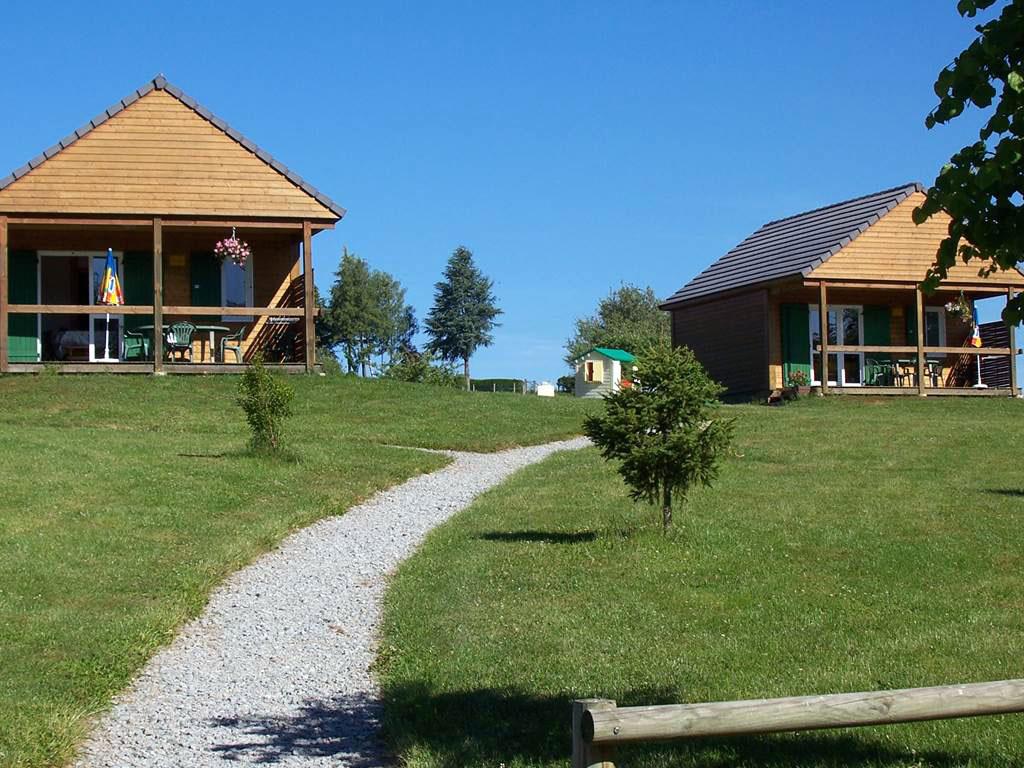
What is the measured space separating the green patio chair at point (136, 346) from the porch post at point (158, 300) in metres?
1.18

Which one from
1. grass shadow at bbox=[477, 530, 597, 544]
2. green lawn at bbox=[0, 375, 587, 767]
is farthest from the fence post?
grass shadow at bbox=[477, 530, 597, 544]

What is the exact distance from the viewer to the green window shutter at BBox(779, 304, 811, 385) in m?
36.2

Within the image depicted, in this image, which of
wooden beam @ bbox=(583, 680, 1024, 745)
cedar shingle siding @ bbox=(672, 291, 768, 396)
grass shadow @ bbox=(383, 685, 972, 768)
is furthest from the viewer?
cedar shingle siding @ bbox=(672, 291, 768, 396)

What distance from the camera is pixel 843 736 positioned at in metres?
7.25

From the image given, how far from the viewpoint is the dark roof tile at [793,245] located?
3525 centimetres

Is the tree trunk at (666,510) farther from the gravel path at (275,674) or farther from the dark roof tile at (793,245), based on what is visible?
the dark roof tile at (793,245)

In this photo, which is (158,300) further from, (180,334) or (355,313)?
(355,313)

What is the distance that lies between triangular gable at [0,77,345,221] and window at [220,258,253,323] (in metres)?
2.14

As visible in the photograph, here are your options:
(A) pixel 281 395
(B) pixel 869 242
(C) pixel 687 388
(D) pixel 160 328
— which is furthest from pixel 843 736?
(B) pixel 869 242

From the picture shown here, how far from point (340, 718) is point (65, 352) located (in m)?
24.8

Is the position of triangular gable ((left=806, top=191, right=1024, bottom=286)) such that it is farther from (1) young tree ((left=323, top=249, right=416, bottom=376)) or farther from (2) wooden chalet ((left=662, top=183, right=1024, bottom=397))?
(1) young tree ((left=323, top=249, right=416, bottom=376))

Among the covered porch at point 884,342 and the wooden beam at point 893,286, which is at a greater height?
the wooden beam at point 893,286

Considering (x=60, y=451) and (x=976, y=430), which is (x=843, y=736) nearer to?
(x=60, y=451)

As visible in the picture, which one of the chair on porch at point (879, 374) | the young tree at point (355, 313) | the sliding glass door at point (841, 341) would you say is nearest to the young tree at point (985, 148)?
the sliding glass door at point (841, 341)
